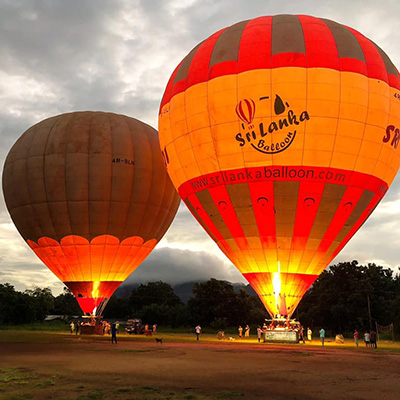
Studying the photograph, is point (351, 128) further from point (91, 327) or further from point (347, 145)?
point (91, 327)

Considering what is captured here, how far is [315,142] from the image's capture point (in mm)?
19359

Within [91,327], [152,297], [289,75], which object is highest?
[289,75]

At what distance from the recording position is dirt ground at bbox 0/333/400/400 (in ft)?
32.3

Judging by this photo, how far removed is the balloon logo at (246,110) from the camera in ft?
64.2

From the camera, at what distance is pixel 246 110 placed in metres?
19.7

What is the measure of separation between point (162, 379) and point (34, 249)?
21565 mm

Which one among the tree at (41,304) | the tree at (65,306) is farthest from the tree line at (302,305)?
the tree at (65,306)

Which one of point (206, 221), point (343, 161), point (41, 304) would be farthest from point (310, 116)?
point (41, 304)

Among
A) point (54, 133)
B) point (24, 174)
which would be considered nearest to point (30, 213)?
point (24, 174)

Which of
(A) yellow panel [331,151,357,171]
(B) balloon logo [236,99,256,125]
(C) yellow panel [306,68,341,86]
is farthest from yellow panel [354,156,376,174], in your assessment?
(B) balloon logo [236,99,256,125]

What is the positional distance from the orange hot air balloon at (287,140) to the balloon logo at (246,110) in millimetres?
40

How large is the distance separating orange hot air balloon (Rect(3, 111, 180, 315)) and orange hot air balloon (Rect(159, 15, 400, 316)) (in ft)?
28.2

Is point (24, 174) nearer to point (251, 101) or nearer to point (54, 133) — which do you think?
point (54, 133)

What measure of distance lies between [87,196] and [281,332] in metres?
13.6
